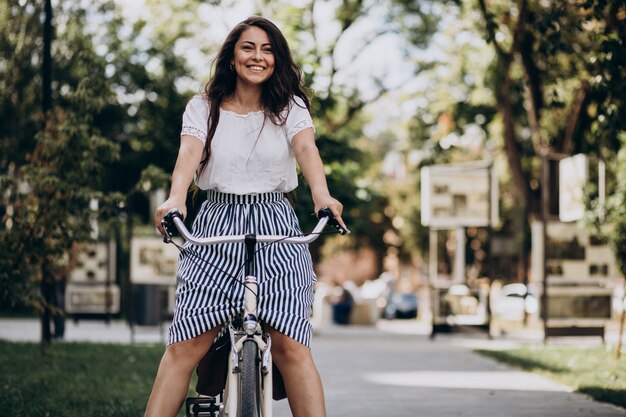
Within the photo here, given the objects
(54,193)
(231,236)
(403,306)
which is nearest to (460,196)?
(54,193)

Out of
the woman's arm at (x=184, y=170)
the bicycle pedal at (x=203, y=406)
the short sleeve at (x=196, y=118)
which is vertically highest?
the short sleeve at (x=196, y=118)

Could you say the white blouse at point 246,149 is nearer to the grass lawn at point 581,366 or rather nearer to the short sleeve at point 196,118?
the short sleeve at point 196,118

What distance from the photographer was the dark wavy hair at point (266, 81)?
4734 millimetres

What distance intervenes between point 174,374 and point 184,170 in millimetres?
738

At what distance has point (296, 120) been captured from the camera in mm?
4746

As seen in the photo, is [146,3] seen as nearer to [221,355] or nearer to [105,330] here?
[105,330]

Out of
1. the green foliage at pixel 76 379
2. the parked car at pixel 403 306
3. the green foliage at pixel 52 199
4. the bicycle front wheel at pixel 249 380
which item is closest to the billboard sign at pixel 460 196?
the green foliage at pixel 76 379

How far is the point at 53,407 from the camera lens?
26.7 feet

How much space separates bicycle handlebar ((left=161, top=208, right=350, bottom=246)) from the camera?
4.20m

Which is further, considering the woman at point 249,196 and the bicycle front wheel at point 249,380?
the woman at point 249,196

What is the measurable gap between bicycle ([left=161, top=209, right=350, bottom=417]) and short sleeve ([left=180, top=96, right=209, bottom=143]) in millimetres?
409

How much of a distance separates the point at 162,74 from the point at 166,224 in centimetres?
2893

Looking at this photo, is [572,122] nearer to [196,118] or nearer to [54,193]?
[54,193]

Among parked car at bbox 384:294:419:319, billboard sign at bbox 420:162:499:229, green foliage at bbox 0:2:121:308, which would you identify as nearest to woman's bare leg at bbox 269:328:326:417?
green foliage at bbox 0:2:121:308
